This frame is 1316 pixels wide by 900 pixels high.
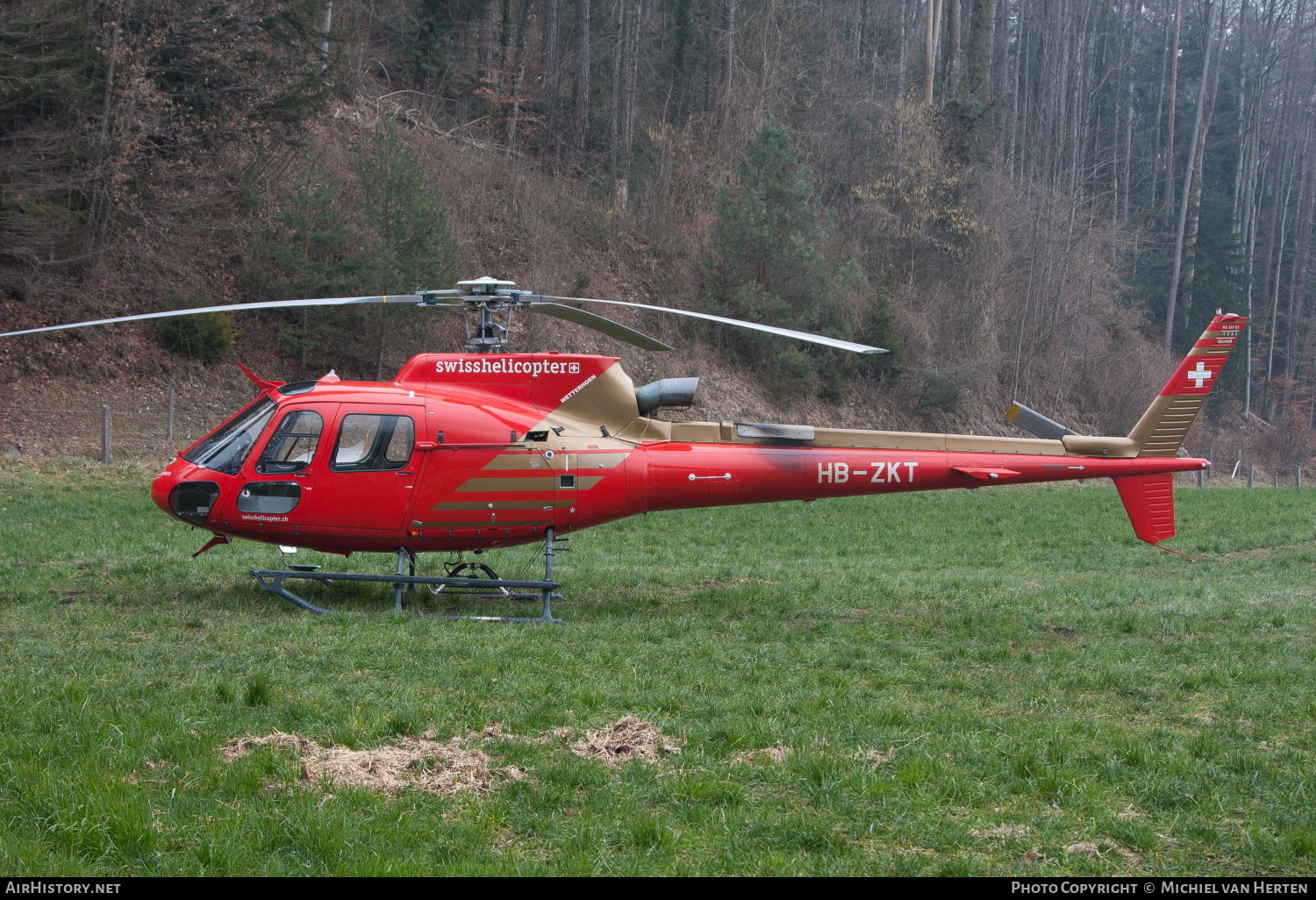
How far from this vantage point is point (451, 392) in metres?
10.1

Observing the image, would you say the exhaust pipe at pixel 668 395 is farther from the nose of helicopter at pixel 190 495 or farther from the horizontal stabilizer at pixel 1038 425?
the nose of helicopter at pixel 190 495

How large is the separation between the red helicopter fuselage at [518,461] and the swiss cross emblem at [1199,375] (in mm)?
12

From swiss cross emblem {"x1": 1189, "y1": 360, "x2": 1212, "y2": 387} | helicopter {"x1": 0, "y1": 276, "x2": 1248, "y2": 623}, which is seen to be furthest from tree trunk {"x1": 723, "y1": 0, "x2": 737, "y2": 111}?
swiss cross emblem {"x1": 1189, "y1": 360, "x2": 1212, "y2": 387}

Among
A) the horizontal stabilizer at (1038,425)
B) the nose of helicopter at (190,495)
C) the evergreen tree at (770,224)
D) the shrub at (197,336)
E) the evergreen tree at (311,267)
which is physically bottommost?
the nose of helicopter at (190,495)

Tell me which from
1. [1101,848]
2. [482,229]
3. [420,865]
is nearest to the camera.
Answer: [420,865]

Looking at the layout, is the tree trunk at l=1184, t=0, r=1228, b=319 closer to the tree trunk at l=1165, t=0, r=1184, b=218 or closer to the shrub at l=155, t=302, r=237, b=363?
the tree trunk at l=1165, t=0, r=1184, b=218

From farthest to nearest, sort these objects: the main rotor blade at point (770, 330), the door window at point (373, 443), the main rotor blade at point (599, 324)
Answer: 1. the door window at point (373, 443)
2. the main rotor blade at point (599, 324)
3. the main rotor blade at point (770, 330)

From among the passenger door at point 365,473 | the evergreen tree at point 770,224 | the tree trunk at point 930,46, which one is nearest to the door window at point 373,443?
the passenger door at point 365,473

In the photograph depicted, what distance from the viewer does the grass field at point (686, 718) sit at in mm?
4652

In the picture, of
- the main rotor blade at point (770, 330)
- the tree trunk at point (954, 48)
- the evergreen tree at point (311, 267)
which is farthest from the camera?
the tree trunk at point (954, 48)

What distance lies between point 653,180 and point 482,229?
8.35 m

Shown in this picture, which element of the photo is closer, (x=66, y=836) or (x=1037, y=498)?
(x=66, y=836)

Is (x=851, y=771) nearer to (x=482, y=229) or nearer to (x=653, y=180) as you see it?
(x=482, y=229)

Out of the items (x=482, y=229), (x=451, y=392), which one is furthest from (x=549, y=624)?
(x=482, y=229)
